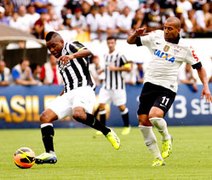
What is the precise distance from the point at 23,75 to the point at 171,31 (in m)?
13.9

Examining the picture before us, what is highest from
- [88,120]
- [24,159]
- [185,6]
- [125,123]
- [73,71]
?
[73,71]

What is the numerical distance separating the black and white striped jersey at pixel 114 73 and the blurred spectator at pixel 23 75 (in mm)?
3132

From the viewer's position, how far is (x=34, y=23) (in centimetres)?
2867

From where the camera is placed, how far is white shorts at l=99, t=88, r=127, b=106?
78.8 ft

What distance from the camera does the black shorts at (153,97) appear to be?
43.7 feet

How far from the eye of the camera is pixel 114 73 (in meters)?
24.1

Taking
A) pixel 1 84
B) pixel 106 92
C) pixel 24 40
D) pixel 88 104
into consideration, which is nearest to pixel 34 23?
pixel 24 40

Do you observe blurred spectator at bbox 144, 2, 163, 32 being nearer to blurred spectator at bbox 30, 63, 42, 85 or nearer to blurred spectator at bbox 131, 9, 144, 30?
blurred spectator at bbox 131, 9, 144, 30

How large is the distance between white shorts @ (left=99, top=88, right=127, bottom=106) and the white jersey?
10.5 meters

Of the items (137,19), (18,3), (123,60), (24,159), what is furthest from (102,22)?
(24,159)

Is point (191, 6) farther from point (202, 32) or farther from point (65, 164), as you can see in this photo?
point (65, 164)

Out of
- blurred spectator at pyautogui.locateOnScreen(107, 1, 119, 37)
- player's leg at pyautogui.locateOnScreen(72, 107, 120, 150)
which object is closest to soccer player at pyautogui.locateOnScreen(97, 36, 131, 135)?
blurred spectator at pyautogui.locateOnScreen(107, 1, 119, 37)

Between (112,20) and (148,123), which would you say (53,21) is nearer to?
(112,20)

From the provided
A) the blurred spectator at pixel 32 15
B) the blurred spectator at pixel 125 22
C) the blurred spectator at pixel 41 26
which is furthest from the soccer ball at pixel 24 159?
the blurred spectator at pixel 125 22
